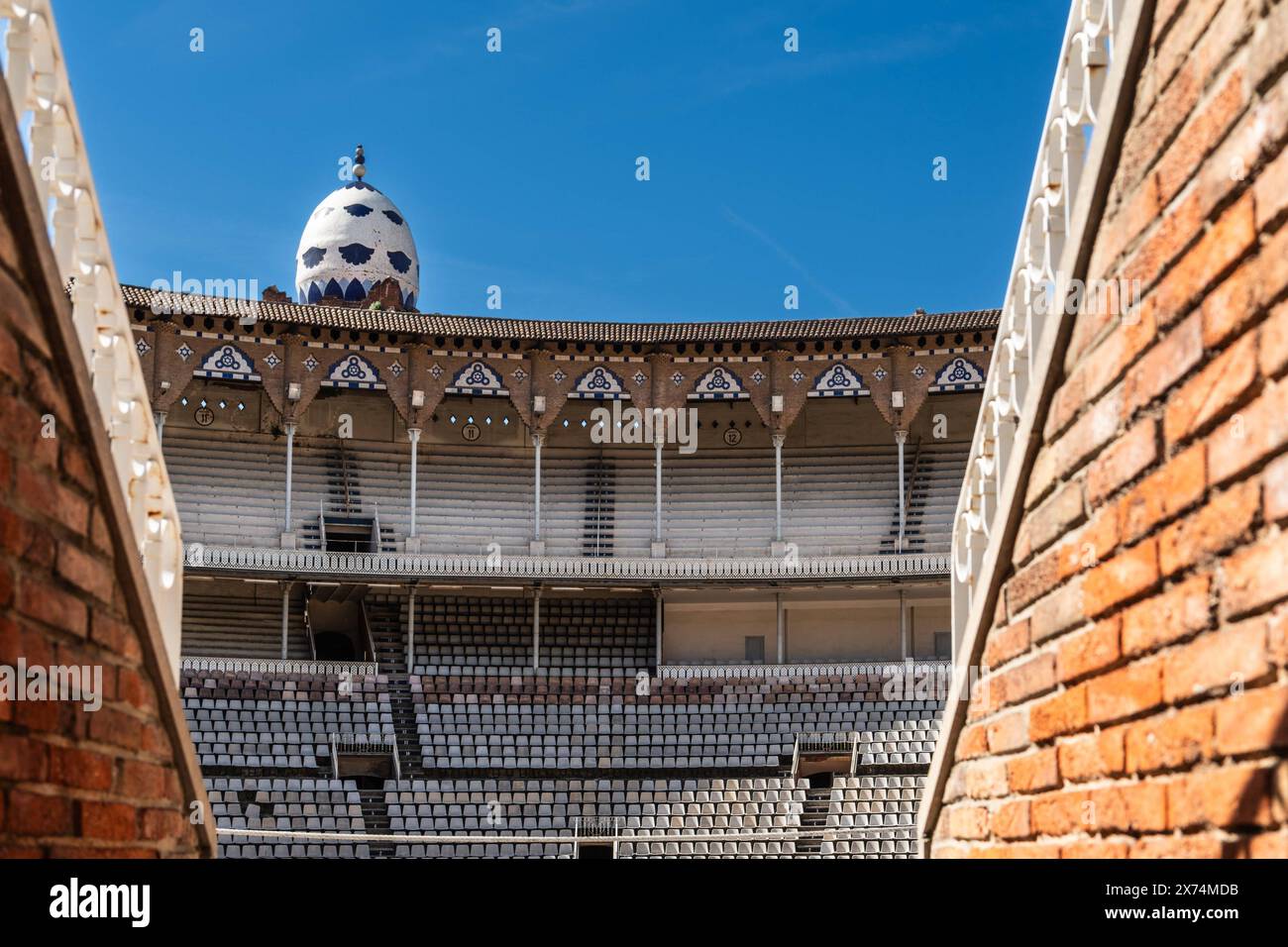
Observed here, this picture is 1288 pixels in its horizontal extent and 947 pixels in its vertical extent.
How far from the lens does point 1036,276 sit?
5441mm

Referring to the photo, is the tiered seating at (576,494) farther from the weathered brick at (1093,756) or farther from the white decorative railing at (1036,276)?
the weathered brick at (1093,756)

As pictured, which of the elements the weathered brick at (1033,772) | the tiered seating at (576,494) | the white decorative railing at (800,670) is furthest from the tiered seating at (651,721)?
the weathered brick at (1033,772)

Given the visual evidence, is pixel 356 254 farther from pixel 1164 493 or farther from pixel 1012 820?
pixel 1164 493

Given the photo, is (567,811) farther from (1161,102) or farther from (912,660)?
(1161,102)

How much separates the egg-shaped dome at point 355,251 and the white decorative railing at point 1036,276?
34737 millimetres

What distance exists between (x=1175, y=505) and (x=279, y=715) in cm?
2616

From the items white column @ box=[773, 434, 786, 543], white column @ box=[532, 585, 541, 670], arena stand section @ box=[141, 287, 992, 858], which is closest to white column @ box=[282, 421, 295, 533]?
arena stand section @ box=[141, 287, 992, 858]

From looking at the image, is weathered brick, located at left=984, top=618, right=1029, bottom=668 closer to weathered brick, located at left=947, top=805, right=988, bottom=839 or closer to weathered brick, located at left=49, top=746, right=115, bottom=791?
weathered brick, located at left=947, top=805, right=988, bottom=839

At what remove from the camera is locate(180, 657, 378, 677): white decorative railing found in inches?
1145

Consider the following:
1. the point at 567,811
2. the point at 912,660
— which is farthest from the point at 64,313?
the point at 912,660

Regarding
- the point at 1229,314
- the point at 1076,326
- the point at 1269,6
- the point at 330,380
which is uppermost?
the point at 330,380

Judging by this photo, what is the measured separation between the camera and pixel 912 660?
3119 cm

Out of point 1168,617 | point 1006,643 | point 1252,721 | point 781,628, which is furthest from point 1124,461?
point 781,628
